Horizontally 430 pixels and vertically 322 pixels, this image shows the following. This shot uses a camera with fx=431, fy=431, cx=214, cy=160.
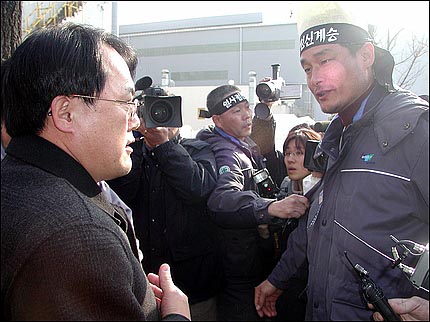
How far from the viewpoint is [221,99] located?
250 cm

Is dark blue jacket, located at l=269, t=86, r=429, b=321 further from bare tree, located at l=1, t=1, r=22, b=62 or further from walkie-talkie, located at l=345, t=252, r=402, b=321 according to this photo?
bare tree, located at l=1, t=1, r=22, b=62

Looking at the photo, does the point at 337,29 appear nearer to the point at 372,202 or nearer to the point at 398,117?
the point at 398,117

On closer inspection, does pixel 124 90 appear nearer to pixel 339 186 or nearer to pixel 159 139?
pixel 339 186

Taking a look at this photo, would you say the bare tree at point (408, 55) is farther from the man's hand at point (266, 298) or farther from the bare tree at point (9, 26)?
the bare tree at point (9, 26)

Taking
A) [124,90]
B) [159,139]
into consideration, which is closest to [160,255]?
[159,139]

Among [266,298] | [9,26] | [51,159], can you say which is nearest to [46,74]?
[51,159]

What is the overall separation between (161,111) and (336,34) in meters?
0.95

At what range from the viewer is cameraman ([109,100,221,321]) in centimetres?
210

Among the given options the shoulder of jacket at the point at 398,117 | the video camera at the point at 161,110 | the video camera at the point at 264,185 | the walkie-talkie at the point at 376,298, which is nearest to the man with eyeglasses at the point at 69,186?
the walkie-talkie at the point at 376,298

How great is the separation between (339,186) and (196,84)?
1.41 m

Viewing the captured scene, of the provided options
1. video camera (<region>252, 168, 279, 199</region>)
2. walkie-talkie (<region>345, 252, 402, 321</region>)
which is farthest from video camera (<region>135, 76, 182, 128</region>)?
walkie-talkie (<region>345, 252, 402, 321</region>)

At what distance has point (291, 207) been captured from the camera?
1.80 m

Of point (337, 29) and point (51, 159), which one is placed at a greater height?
point (337, 29)

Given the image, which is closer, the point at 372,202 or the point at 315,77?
the point at 372,202
